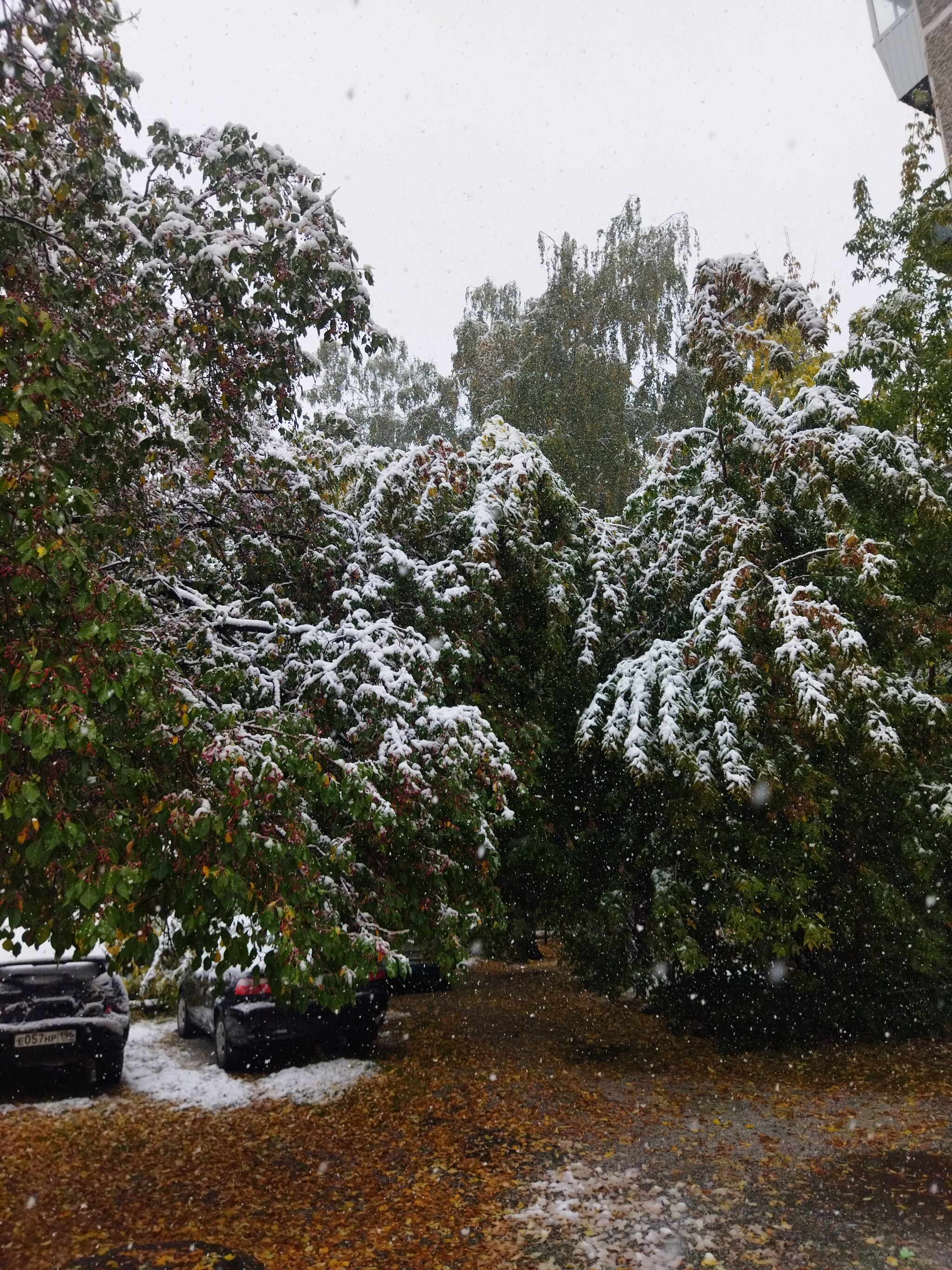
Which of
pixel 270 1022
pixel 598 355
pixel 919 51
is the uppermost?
pixel 919 51

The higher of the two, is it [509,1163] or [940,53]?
[940,53]

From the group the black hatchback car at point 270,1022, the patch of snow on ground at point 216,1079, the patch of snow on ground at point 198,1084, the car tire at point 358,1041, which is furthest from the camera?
the car tire at point 358,1041

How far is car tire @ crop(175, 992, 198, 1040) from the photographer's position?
8953 millimetres

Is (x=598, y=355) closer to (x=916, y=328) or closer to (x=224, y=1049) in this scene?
(x=916, y=328)

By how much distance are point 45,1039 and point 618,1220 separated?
4.58 m

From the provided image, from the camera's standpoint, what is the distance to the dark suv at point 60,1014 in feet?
22.1

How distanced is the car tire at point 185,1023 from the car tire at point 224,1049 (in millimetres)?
1128

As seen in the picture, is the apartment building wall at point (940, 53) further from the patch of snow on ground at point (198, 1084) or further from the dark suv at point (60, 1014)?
the dark suv at point (60, 1014)

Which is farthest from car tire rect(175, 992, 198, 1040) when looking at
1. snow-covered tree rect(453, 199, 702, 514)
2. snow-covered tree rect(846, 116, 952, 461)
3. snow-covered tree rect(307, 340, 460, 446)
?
snow-covered tree rect(307, 340, 460, 446)

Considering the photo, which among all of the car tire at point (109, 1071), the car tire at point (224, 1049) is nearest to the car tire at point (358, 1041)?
the car tire at point (224, 1049)

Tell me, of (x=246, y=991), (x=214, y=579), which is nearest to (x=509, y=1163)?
(x=246, y=991)

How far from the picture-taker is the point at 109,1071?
24.0 ft

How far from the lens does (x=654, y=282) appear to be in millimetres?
22875

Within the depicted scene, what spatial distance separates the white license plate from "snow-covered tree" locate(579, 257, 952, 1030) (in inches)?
173
